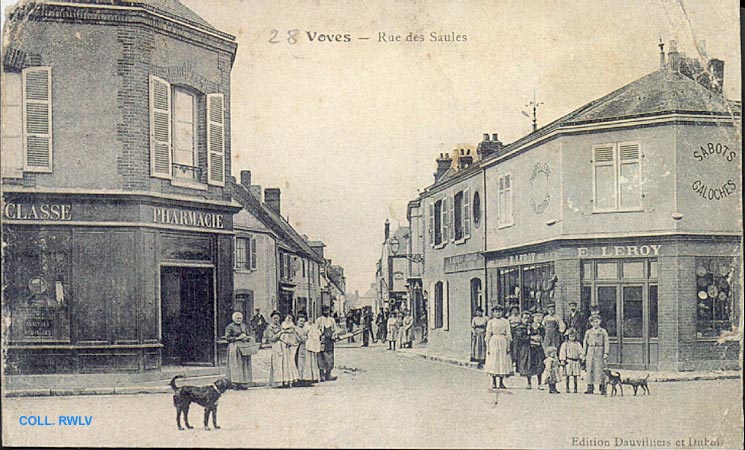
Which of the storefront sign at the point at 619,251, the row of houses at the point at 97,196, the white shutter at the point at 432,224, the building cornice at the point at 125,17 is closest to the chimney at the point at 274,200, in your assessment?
the row of houses at the point at 97,196

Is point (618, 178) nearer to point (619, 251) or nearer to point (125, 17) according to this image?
point (619, 251)

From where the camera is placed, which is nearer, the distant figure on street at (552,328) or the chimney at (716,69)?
the chimney at (716,69)

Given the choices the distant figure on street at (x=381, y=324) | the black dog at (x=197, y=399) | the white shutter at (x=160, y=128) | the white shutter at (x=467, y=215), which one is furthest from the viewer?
the white shutter at (x=467, y=215)

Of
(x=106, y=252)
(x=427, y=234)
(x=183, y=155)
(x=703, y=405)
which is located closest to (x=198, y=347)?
(x=106, y=252)

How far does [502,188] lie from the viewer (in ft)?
29.8

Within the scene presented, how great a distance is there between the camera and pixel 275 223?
28.7 ft

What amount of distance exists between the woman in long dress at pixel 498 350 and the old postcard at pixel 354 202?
0.10 ft

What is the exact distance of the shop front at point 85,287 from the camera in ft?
28.2

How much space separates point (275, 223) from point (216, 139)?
1003 millimetres

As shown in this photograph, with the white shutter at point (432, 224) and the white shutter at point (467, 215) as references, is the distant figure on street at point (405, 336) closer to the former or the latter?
the white shutter at point (432, 224)

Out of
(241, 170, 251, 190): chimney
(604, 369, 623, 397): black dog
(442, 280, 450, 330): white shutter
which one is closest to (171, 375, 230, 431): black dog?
(241, 170, 251, 190): chimney

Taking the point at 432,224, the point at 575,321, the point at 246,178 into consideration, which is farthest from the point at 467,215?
the point at 246,178

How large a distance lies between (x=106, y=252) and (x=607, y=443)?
200 inches

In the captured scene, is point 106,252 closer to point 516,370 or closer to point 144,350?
point 144,350
